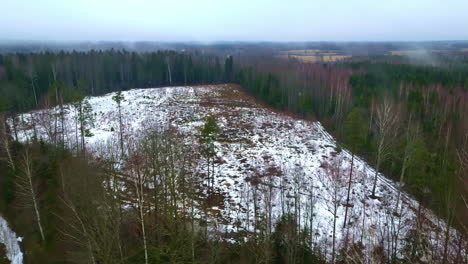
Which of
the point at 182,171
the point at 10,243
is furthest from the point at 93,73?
the point at 182,171

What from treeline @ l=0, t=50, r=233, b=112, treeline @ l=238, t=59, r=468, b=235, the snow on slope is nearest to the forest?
treeline @ l=238, t=59, r=468, b=235

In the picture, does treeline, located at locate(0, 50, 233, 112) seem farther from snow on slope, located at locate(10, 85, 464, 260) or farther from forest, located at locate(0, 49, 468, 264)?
snow on slope, located at locate(10, 85, 464, 260)

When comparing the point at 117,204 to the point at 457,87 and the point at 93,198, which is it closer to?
the point at 93,198

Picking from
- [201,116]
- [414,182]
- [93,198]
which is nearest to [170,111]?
[201,116]

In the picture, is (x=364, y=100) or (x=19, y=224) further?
(x=364, y=100)

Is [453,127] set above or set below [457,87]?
below

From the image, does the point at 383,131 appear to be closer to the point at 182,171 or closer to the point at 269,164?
the point at 269,164
